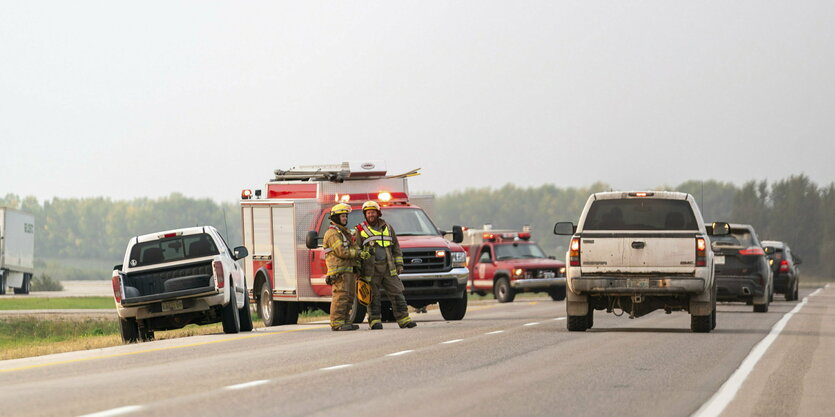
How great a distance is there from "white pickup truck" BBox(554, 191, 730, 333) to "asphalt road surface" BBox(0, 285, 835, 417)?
0.52 meters

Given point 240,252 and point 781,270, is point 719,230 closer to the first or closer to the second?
point 240,252

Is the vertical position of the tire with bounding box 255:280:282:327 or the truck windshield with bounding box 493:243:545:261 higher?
the truck windshield with bounding box 493:243:545:261

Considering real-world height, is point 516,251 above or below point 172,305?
above

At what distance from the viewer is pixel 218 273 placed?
2261cm

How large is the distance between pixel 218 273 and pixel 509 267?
21633mm

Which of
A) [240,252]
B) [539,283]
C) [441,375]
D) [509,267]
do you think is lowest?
[441,375]

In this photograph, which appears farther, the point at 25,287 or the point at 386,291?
the point at 25,287

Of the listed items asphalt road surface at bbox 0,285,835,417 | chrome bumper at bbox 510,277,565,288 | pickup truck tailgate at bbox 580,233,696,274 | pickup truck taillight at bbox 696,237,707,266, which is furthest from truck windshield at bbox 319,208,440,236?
chrome bumper at bbox 510,277,565,288

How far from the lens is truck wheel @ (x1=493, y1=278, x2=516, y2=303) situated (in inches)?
1710

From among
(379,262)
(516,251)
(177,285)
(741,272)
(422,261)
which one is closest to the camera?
(379,262)

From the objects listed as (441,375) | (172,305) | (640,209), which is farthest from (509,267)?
(441,375)

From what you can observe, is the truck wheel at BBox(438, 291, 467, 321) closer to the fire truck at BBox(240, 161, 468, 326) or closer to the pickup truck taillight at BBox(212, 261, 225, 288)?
the fire truck at BBox(240, 161, 468, 326)

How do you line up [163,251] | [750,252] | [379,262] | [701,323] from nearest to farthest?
[701,323] < [379,262] < [163,251] < [750,252]

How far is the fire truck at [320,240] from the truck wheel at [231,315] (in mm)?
2796
